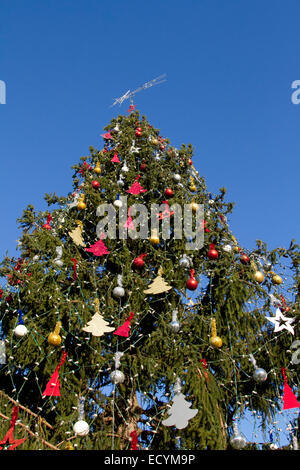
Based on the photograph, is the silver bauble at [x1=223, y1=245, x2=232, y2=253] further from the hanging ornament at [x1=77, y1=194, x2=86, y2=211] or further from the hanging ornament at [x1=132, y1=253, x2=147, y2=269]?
the hanging ornament at [x1=77, y1=194, x2=86, y2=211]

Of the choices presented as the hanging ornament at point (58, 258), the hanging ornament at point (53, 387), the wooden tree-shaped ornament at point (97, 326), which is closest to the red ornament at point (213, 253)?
the wooden tree-shaped ornament at point (97, 326)

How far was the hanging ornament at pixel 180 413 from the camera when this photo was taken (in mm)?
3371

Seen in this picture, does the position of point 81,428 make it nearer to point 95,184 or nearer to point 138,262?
point 138,262

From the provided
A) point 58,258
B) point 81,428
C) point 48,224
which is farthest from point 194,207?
point 81,428

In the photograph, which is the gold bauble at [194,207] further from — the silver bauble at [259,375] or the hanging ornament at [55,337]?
the hanging ornament at [55,337]

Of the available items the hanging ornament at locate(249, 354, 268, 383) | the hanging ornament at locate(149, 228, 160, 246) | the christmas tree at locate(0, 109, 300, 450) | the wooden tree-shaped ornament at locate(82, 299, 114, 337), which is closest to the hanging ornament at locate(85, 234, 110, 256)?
the christmas tree at locate(0, 109, 300, 450)

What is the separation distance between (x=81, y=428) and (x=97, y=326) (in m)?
0.99

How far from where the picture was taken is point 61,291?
4.52m

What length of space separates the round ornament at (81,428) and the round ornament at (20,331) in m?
1.04

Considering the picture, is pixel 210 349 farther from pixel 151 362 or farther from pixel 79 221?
pixel 79 221

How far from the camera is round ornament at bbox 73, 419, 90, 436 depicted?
11.5 ft
